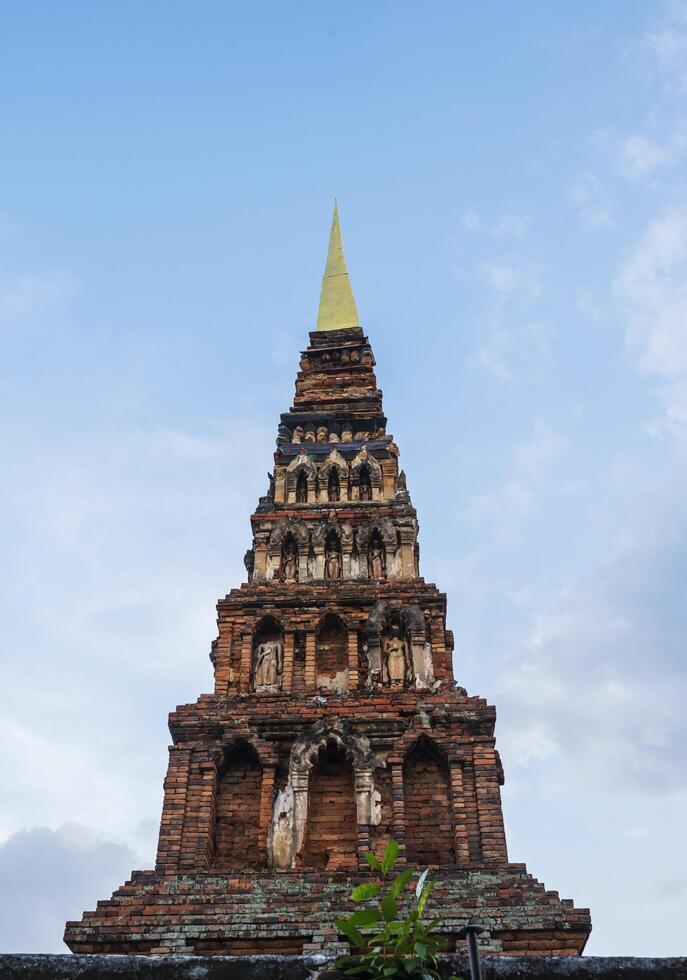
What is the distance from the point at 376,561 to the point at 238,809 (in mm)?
6984

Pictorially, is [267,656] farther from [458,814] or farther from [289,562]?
[458,814]

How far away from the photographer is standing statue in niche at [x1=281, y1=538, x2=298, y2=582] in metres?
21.5

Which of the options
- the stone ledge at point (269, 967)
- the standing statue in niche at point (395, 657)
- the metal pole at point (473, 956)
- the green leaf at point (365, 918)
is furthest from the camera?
the standing statue in niche at point (395, 657)

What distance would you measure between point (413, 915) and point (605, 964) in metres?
1.85

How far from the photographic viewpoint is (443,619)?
19859 mm

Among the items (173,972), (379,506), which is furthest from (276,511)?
(173,972)

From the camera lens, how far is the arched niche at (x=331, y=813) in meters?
15.9

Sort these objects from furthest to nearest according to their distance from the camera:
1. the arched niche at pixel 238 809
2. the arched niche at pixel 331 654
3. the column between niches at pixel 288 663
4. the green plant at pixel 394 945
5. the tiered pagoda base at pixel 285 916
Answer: the arched niche at pixel 331 654 → the column between niches at pixel 288 663 → the arched niche at pixel 238 809 → the tiered pagoda base at pixel 285 916 → the green plant at pixel 394 945

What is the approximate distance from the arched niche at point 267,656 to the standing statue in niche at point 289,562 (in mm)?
1676

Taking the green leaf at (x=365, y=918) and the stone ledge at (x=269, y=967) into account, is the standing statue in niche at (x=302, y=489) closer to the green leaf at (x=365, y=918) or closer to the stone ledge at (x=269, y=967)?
the stone ledge at (x=269, y=967)

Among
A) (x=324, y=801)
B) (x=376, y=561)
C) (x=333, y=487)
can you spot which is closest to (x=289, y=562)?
(x=376, y=561)

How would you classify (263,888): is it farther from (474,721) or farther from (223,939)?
(474,721)

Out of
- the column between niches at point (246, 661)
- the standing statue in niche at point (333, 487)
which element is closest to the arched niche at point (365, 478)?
the standing statue in niche at point (333, 487)

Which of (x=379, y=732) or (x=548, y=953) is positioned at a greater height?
(x=379, y=732)
